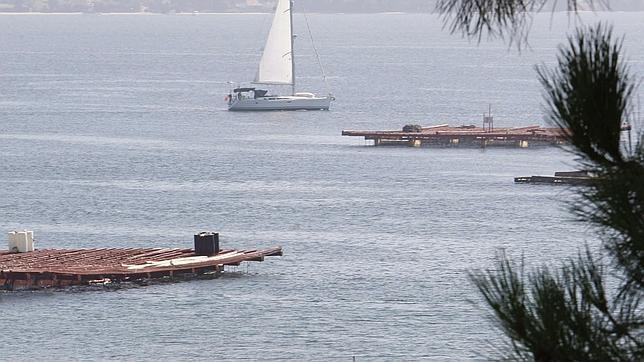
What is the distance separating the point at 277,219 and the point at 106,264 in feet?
51.5

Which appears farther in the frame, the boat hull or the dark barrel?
the boat hull

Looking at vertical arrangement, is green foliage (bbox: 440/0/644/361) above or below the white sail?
below

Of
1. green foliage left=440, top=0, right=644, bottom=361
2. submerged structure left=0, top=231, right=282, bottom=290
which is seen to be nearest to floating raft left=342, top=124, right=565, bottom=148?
submerged structure left=0, top=231, right=282, bottom=290

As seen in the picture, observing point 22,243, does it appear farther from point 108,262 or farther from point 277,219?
point 277,219

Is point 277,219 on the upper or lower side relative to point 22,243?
lower

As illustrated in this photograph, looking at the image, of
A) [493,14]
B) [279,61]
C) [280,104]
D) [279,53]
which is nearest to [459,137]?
[280,104]

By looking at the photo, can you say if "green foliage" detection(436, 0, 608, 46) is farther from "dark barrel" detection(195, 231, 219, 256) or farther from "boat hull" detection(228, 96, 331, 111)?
"boat hull" detection(228, 96, 331, 111)

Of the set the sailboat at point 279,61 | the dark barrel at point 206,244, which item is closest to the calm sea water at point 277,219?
the dark barrel at point 206,244

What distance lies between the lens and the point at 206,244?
5509cm

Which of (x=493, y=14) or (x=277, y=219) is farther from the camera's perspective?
(x=277, y=219)

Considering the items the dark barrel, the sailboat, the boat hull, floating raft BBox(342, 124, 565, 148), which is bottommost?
the dark barrel

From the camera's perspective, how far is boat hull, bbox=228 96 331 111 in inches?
4872

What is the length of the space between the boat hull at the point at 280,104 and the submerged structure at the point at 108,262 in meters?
66.8

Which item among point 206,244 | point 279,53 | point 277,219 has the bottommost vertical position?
point 277,219
